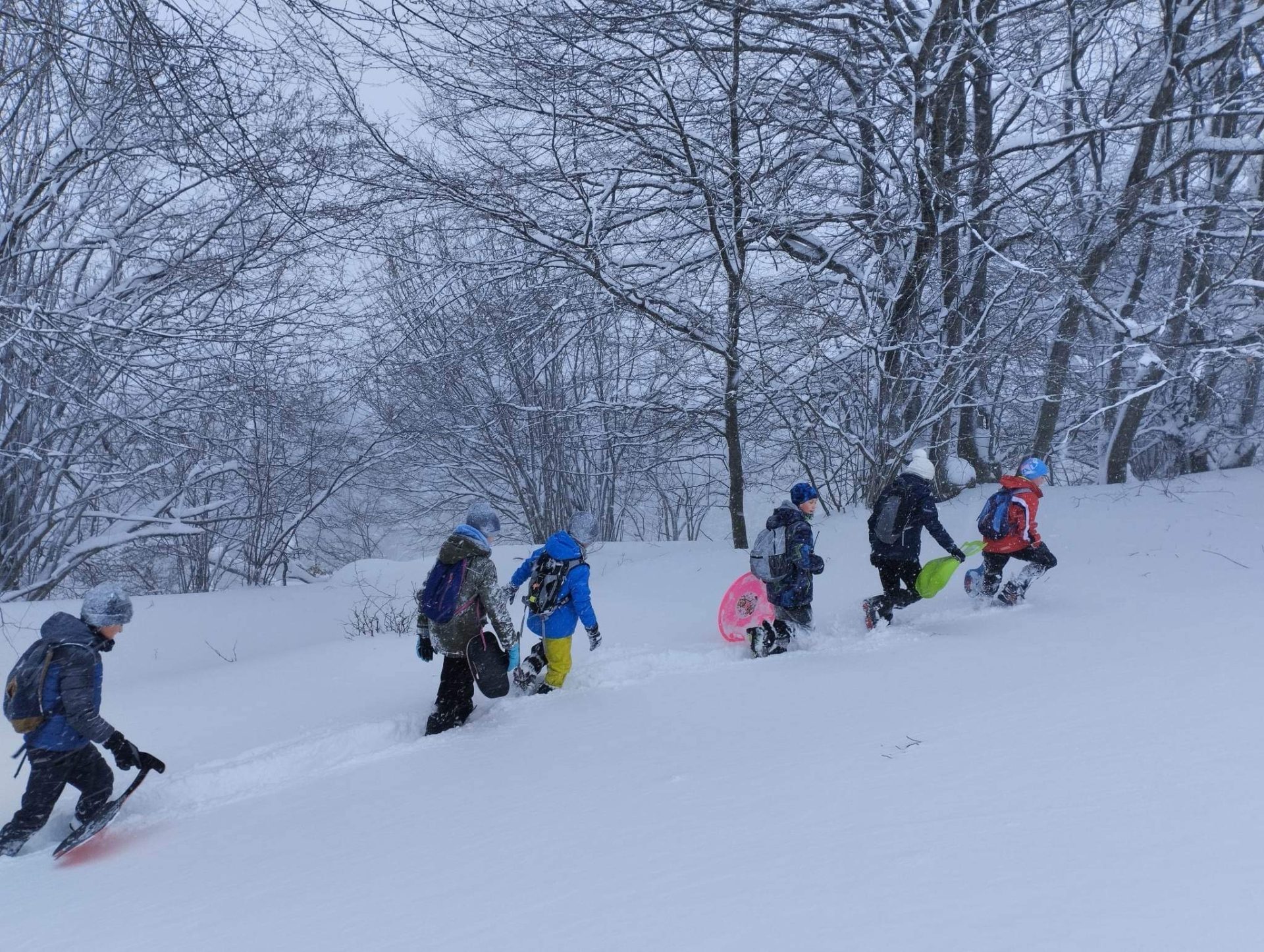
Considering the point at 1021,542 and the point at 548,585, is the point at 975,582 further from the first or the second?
the point at 548,585

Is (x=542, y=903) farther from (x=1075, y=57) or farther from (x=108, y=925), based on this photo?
(x=1075, y=57)

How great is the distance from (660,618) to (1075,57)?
8.18m

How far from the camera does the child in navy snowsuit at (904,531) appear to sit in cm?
652

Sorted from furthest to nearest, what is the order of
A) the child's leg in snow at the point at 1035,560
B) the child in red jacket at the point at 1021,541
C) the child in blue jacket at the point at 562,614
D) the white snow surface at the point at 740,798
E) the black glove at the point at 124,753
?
the child's leg in snow at the point at 1035,560 < the child in red jacket at the point at 1021,541 < the child in blue jacket at the point at 562,614 < the black glove at the point at 124,753 < the white snow surface at the point at 740,798

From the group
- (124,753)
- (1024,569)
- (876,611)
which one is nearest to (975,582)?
(1024,569)

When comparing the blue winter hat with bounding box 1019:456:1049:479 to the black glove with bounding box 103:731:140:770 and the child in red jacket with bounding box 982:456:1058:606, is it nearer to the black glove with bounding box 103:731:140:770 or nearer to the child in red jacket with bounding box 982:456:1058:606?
the child in red jacket with bounding box 982:456:1058:606

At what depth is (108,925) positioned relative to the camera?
3033 mm

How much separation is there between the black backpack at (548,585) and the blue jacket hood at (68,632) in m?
2.51

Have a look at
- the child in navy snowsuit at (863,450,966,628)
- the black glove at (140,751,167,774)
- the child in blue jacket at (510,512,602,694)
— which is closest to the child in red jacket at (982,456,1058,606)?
the child in navy snowsuit at (863,450,966,628)

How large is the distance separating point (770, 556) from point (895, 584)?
1254 millimetres

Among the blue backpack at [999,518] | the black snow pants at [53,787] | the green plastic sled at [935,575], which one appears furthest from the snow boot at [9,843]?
the blue backpack at [999,518]

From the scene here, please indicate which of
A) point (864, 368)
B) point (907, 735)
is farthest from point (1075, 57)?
point (907, 735)

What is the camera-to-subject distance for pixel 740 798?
125 inches

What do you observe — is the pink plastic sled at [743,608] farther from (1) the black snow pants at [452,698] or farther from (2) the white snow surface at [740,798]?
(1) the black snow pants at [452,698]
